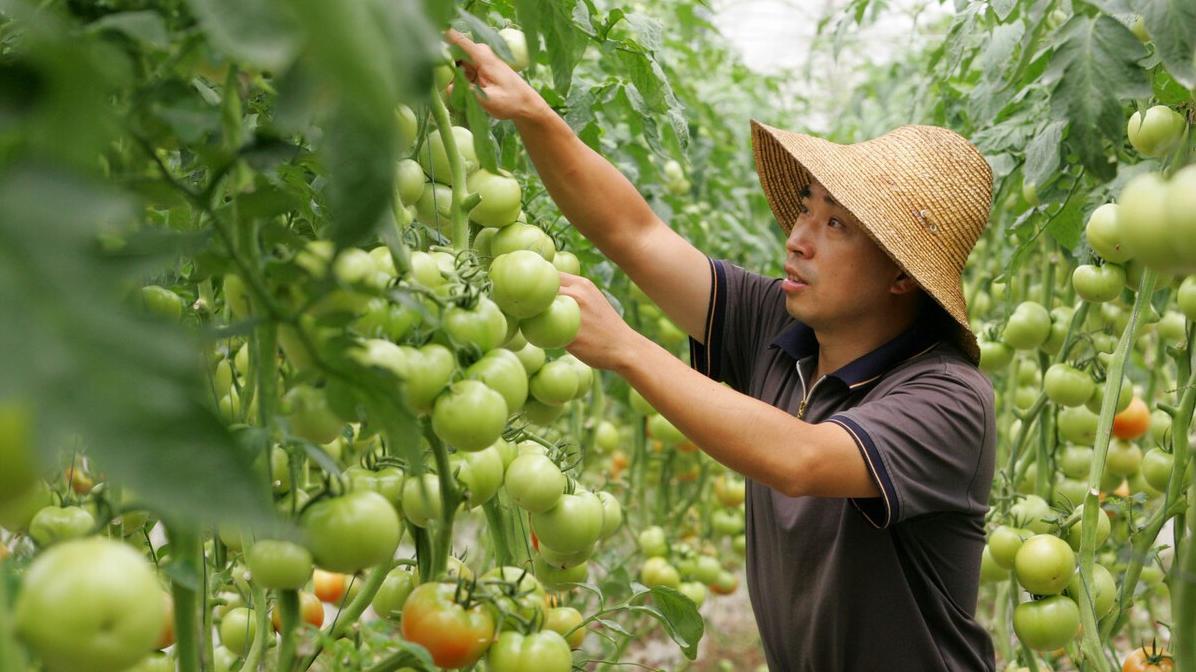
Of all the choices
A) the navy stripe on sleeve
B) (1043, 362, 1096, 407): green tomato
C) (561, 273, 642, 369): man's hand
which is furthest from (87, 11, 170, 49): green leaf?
(1043, 362, 1096, 407): green tomato

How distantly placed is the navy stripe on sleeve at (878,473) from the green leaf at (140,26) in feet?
3.40

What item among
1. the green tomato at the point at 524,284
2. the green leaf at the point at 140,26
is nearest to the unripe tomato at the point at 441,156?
the green tomato at the point at 524,284

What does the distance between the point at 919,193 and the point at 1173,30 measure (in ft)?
2.74

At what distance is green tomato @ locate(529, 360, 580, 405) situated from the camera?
1.08 m

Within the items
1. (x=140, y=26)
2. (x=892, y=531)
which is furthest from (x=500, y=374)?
(x=892, y=531)

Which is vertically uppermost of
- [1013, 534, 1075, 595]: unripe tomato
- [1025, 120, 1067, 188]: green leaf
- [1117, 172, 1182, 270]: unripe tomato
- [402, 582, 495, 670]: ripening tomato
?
[1117, 172, 1182, 270]: unripe tomato

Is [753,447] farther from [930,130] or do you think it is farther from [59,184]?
[59,184]

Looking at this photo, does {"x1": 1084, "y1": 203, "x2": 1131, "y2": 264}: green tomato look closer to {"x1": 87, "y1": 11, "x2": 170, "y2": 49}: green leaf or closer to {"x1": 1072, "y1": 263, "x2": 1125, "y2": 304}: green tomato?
{"x1": 1072, "y1": 263, "x2": 1125, "y2": 304}: green tomato

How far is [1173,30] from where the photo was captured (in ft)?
2.64

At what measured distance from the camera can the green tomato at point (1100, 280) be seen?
1606mm

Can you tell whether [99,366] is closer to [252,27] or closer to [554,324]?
[252,27]

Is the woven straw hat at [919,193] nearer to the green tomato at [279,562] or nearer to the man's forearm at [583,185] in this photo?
the man's forearm at [583,185]

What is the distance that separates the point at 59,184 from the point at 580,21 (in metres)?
0.92

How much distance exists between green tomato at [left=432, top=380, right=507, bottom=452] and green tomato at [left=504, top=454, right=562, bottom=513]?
0.21 metres
